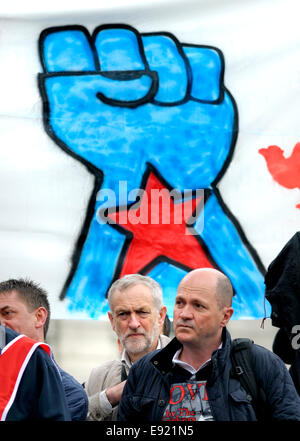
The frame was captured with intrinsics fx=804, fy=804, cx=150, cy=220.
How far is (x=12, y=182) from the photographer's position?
10.8ft

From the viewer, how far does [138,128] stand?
338cm

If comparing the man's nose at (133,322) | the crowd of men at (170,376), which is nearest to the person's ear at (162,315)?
the man's nose at (133,322)

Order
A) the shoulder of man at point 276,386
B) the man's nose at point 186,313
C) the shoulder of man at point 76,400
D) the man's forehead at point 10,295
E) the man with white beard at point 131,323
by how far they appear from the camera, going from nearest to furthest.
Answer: the shoulder of man at point 276,386 < the man's nose at point 186,313 < the shoulder of man at point 76,400 < the man's forehead at point 10,295 < the man with white beard at point 131,323

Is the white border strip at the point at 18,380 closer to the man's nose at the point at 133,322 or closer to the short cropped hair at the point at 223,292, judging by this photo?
the short cropped hair at the point at 223,292

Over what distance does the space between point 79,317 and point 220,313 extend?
35.0 inches

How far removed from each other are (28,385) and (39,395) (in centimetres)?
4

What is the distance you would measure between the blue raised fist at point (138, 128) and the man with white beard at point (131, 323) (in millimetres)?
303

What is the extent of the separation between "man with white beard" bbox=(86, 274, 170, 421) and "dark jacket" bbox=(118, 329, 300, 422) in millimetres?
408

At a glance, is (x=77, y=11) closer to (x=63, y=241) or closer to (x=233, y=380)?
(x=63, y=241)

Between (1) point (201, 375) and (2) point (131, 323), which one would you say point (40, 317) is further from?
(1) point (201, 375)

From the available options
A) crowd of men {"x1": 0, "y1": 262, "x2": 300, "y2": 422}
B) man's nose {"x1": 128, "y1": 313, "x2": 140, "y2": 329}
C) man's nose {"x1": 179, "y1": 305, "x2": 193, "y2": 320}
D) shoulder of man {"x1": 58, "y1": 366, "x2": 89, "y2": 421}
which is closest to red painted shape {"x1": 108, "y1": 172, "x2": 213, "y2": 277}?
man's nose {"x1": 128, "y1": 313, "x2": 140, "y2": 329}

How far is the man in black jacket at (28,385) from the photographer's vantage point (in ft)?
6.95

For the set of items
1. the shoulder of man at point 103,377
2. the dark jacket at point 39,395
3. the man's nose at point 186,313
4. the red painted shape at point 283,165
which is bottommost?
the dark jacket at point 39,395

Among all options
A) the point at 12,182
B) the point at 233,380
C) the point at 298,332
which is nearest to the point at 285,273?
the point at 298,332
